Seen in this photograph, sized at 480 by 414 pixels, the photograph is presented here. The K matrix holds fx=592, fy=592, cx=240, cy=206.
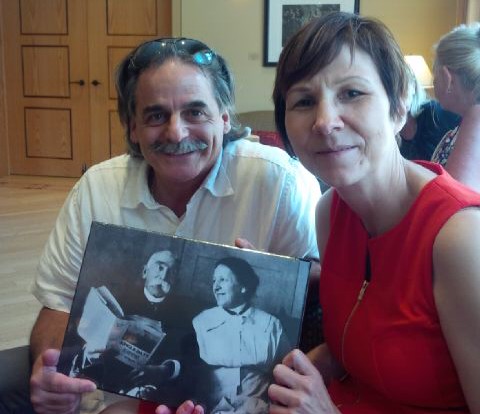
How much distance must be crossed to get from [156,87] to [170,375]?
0.63m

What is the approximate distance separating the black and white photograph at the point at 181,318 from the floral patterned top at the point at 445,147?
1.41m

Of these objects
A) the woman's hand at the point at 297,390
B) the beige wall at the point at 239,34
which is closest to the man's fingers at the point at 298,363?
the woman's hand at the point at 297,390

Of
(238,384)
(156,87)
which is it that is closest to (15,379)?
(238,384)

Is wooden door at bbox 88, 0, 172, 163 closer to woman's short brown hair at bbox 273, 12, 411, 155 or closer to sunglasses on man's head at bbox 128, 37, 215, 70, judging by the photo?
sunglasses on man's head at bbox 128, 37, 215, 70

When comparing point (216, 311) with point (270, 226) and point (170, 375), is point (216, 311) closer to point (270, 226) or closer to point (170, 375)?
point (170, 375)

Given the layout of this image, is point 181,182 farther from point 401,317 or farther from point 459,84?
point 459,84

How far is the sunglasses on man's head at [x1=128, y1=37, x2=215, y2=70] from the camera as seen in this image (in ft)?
4.38

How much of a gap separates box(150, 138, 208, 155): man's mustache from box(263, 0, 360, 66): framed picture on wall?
4613mm

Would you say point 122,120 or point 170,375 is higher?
point 122,120

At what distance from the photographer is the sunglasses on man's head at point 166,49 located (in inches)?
52.5

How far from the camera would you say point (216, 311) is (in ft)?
3.28

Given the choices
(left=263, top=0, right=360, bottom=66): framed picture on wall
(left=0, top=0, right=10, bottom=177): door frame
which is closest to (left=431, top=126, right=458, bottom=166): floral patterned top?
(left=263, top=0, right=360, bottom=66): framed picture on wall

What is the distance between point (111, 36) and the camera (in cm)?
629

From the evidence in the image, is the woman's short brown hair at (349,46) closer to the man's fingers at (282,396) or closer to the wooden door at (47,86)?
the man's fingers at (282,396)
